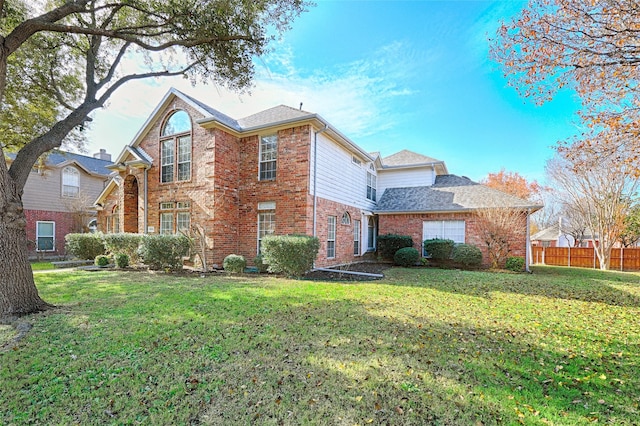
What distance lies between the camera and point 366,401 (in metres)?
2.89

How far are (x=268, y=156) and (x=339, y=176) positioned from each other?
367cm

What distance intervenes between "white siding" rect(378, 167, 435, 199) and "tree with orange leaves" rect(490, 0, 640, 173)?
11.6 m

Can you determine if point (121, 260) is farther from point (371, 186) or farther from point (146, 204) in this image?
point (371, 186)

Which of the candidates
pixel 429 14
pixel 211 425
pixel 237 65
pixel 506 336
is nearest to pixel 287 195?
pixel 237 65

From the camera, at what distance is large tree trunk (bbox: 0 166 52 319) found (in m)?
5.27

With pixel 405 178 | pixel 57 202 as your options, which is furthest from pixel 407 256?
pixel 57 202

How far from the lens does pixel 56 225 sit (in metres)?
19.8

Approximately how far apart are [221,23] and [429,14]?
6860 mm

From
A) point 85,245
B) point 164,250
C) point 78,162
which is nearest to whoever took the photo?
point 164,250

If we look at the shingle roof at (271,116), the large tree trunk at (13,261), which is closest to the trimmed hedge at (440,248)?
the shingle roof at (271,116)

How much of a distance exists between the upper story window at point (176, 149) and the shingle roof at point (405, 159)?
12.6m

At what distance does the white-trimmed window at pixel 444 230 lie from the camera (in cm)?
1509

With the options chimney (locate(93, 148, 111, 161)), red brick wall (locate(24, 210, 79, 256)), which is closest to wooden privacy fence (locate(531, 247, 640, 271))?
red brick wall (locate(24, 210, 79, 256))

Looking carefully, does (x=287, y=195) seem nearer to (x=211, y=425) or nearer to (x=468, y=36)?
(x=468, y=36)
